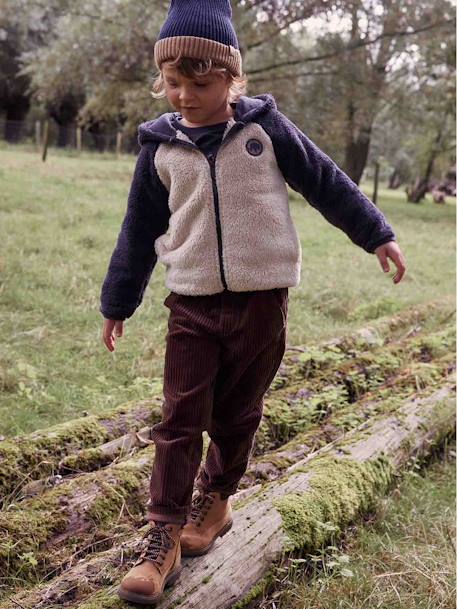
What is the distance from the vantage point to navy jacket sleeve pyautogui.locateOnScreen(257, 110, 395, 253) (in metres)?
2.40

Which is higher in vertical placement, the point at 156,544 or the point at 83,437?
the point at 156,544

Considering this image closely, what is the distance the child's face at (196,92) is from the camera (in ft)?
7.25

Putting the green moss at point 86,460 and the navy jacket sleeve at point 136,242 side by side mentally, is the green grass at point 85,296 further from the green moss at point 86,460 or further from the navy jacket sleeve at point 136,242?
the navy jacket sleeve at point 136,242

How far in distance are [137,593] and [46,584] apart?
383 millimetres

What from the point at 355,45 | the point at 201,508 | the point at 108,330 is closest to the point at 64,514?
the point at 201,508

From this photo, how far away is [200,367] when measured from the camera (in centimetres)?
235

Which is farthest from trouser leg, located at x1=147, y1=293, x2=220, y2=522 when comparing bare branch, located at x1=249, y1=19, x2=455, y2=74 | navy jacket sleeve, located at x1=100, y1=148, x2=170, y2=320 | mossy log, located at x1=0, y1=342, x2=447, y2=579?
bare branch, located at x1=249, y1=19, x2=455, y2=74

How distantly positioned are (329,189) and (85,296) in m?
4.18

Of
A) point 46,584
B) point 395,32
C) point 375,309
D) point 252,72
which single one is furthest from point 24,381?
point 395,32

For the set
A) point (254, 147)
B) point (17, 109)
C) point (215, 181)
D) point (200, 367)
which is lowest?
point (200, 367)

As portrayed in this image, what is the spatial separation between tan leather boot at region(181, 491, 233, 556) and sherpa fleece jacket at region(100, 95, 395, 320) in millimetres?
812

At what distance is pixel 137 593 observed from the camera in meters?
2.22

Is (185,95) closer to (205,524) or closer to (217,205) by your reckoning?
(217,205)

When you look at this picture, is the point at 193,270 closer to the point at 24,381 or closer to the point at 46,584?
the point at 46,584
